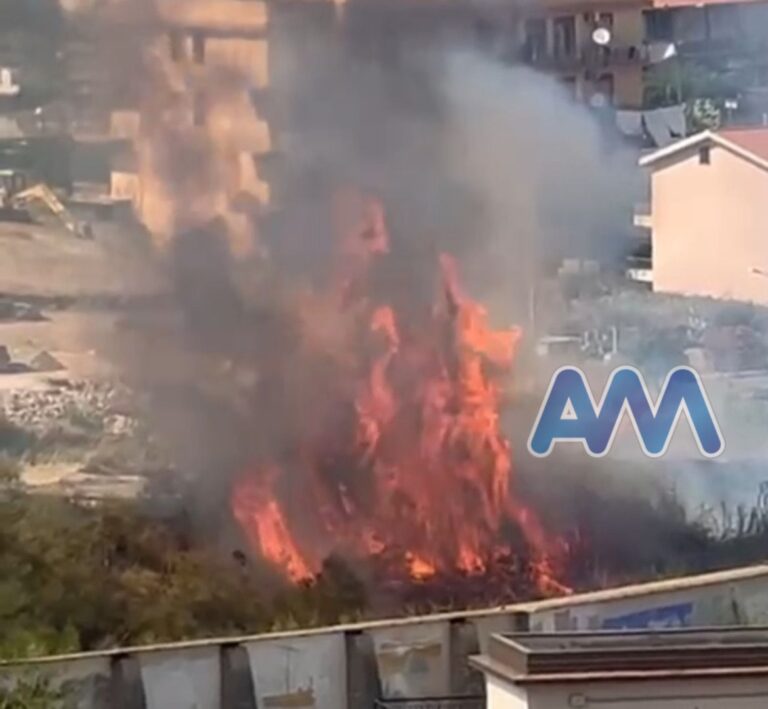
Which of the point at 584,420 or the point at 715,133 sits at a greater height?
the point at 715,133

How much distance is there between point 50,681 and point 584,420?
1.34 metres

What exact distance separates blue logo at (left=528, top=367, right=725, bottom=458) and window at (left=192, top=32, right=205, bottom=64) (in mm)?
1070

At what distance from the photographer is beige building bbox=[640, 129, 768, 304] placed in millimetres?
4496

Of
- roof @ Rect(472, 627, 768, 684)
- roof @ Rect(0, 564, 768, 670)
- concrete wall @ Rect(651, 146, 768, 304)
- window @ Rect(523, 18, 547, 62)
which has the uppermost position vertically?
window @ Rect(523, 18, 547, 62)

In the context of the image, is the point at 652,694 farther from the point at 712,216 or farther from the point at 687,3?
the point at 687,3

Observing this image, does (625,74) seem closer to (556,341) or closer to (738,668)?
(556,341)

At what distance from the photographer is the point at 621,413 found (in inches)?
177

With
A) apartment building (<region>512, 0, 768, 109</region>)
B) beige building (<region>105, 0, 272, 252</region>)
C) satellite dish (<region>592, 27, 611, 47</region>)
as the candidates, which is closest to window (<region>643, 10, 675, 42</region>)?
apartment building (<region>512, 0, 768, 109</region>)

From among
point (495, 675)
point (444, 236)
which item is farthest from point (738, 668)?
point (444, 236)

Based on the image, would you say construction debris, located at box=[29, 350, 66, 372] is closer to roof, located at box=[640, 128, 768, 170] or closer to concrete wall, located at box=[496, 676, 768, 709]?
concrete wall, located at box=[496, 676, 768, 709]

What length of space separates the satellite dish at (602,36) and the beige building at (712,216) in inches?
11.1

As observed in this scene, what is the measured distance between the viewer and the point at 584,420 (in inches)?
176

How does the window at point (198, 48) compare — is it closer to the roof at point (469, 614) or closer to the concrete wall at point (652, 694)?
the roof at point (469, 614)

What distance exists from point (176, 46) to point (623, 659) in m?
1.59
